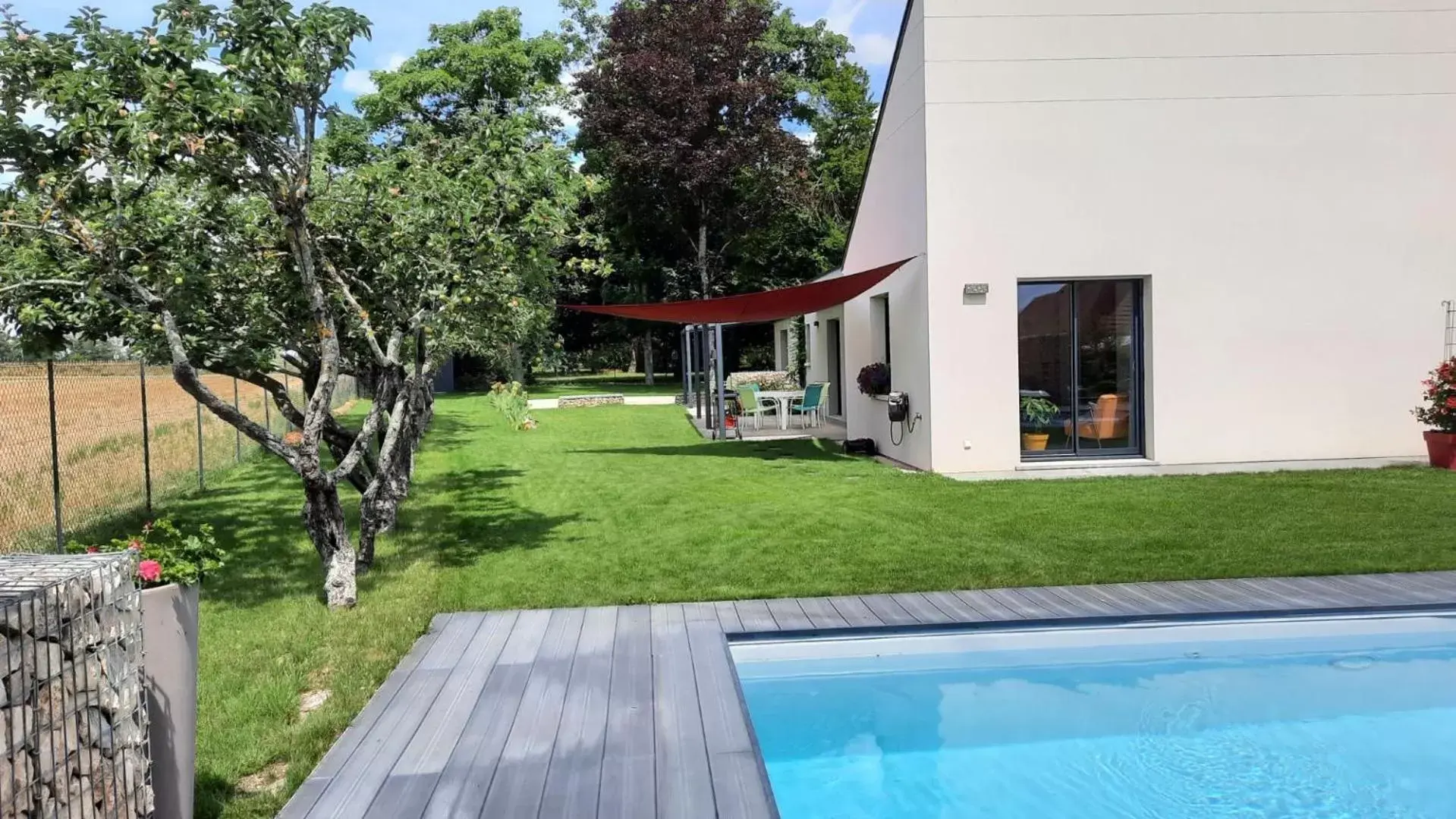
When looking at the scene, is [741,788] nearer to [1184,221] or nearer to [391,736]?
[391,736]

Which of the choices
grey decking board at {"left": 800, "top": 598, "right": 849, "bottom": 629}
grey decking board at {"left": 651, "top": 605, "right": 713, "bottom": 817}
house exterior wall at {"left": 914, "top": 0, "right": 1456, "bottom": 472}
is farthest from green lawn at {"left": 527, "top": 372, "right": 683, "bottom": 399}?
grey decking board at {"left": 651, "top": 605, "right": 713, "bottom": 817}

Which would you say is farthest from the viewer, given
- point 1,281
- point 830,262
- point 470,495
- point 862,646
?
point 830,262

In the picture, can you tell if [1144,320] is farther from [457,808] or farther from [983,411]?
[457,808]

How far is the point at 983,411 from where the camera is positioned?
394 inches

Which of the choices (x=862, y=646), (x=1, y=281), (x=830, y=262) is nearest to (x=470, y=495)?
(x=1, y=281)

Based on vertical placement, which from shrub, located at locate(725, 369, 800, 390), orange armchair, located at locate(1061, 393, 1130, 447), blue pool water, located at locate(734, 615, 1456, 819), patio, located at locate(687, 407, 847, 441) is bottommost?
blue pool water, located at locate(734, 615, 1456, 819)

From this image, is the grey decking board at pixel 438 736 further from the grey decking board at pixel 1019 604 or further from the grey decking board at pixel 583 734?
the grey decking board at pixel 1019 604

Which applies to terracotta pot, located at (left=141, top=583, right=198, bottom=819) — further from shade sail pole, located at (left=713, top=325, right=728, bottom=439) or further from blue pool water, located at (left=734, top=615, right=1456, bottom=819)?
shade sail pole, located at (left=713, top=325, right=728, bottom=439)

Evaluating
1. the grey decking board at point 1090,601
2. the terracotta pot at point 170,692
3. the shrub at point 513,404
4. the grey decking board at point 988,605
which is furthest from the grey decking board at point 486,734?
the shrub at point 513,404

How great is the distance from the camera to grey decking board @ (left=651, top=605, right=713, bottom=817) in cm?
300

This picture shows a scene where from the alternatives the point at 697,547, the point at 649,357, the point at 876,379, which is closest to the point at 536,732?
the point at 697,547

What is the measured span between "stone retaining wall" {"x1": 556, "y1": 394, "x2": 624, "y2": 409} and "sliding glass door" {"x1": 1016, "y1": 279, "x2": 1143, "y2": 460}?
13.9 m

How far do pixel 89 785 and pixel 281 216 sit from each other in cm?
365

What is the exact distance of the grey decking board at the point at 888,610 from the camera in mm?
4875
